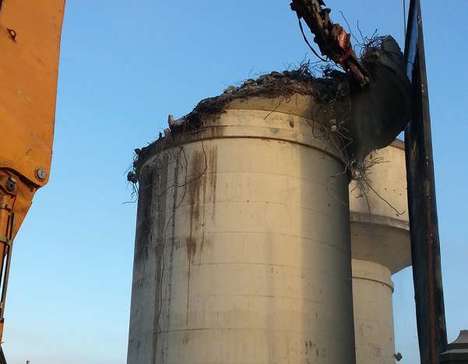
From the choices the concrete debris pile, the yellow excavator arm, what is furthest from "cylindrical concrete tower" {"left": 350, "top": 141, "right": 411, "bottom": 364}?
the yellow excavator arm

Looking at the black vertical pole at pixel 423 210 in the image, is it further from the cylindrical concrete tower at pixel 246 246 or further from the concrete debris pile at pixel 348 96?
the cylindrical concrete tower at pixel 246 246

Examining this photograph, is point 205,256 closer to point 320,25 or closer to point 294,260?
point 294,260

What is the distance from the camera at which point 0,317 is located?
5.18 meters

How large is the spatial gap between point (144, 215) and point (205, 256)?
2034mm

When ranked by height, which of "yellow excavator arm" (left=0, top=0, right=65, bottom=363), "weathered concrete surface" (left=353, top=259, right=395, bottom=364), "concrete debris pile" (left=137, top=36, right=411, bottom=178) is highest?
"concrete debris pile" (left=137, top=36, right=411, bottom=178)

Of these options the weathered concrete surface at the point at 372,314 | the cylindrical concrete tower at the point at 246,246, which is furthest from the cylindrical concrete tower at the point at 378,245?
the cylindrical concrete tower at the point at 246,246

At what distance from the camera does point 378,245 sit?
62.7ft

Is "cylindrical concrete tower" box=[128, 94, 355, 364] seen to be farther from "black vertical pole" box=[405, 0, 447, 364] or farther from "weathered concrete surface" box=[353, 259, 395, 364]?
"weathered concrete surface" box=[353, 259, 395, 364]

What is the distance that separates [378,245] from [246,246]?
7640 millimetres

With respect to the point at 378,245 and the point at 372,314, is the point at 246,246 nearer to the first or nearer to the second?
the point at 378,245

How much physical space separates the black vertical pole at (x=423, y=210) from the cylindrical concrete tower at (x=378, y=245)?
4.88 feet

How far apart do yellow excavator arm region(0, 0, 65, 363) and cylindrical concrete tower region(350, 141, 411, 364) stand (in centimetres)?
996

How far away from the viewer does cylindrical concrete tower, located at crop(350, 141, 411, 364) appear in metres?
17.7

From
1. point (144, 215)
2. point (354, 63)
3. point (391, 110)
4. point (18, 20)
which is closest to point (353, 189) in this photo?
point (391, 110)
